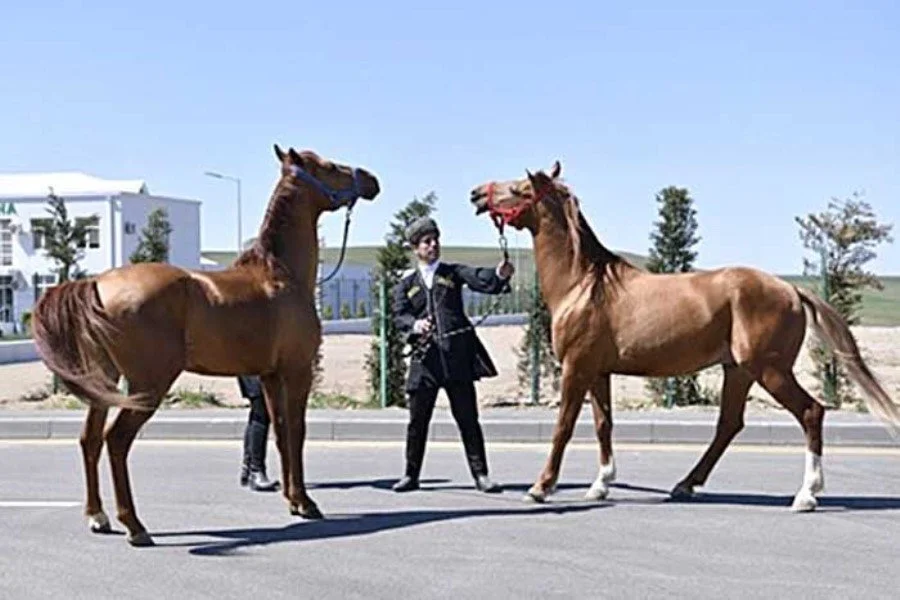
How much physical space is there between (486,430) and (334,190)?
5.22 metres

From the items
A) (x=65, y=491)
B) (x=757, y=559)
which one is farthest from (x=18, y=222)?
(x=757, y=559)

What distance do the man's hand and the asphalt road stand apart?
1.22 m

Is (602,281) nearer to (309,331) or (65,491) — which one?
(309,331)

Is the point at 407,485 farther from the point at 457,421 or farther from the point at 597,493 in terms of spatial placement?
the point at 597,493

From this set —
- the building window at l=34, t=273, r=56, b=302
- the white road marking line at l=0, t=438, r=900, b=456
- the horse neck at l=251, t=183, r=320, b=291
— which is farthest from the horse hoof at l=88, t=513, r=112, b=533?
the white road marking line at l=0, t=438, r=900, b=456

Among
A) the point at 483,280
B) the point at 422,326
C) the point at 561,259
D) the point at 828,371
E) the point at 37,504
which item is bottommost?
the point at 37,504

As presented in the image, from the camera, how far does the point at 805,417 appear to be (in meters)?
9.54

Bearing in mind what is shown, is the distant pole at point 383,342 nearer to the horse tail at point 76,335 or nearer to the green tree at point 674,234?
the green tree at point 674,234

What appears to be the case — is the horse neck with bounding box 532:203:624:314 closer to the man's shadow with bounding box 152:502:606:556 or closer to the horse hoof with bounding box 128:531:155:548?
the man's shadow with bounding box 152:502:606:556

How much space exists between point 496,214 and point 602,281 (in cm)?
93

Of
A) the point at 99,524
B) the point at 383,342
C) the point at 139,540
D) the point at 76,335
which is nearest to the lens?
the point at 76,335

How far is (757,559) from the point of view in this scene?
7.99 meters

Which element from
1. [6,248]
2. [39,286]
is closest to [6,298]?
[6,248]

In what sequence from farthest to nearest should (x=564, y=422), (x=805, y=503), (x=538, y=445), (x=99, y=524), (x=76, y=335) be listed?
(x=538, y=445), (x=564, y=422), (x=805, y=503), (x=99, y=524), (x=76, y=335)
